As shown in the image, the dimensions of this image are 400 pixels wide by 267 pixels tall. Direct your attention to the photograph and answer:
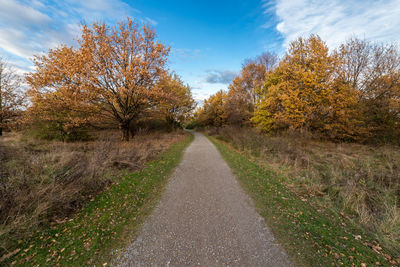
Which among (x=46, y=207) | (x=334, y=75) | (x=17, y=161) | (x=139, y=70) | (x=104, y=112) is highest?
(x=334, y=75)

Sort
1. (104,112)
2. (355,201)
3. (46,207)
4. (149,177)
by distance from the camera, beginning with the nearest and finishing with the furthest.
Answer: (46,207) < (355,201) < (149,177) < (104,112)

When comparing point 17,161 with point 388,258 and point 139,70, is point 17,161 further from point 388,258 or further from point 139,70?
point 388,258

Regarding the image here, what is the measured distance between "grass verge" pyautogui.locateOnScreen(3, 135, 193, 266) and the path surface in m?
0.42

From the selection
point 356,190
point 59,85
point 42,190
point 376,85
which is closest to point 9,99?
point 59,85

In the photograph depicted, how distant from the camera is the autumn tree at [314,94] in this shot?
38.7ft

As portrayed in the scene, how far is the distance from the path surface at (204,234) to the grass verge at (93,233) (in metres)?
0.42

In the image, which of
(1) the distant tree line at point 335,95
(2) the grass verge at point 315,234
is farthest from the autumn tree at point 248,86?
(2) the grass verge at point 315,234

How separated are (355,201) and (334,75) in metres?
13.5

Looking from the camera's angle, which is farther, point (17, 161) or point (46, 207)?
point (17, 161)

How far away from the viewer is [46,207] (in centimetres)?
340

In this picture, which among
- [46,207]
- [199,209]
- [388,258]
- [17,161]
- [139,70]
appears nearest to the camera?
[388,258]

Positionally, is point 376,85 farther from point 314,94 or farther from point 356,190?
point 356,190

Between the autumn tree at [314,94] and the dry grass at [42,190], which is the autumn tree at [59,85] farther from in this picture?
the autumn tree at [314,94]

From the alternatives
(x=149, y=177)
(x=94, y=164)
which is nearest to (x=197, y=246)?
(x=149, y=177)
